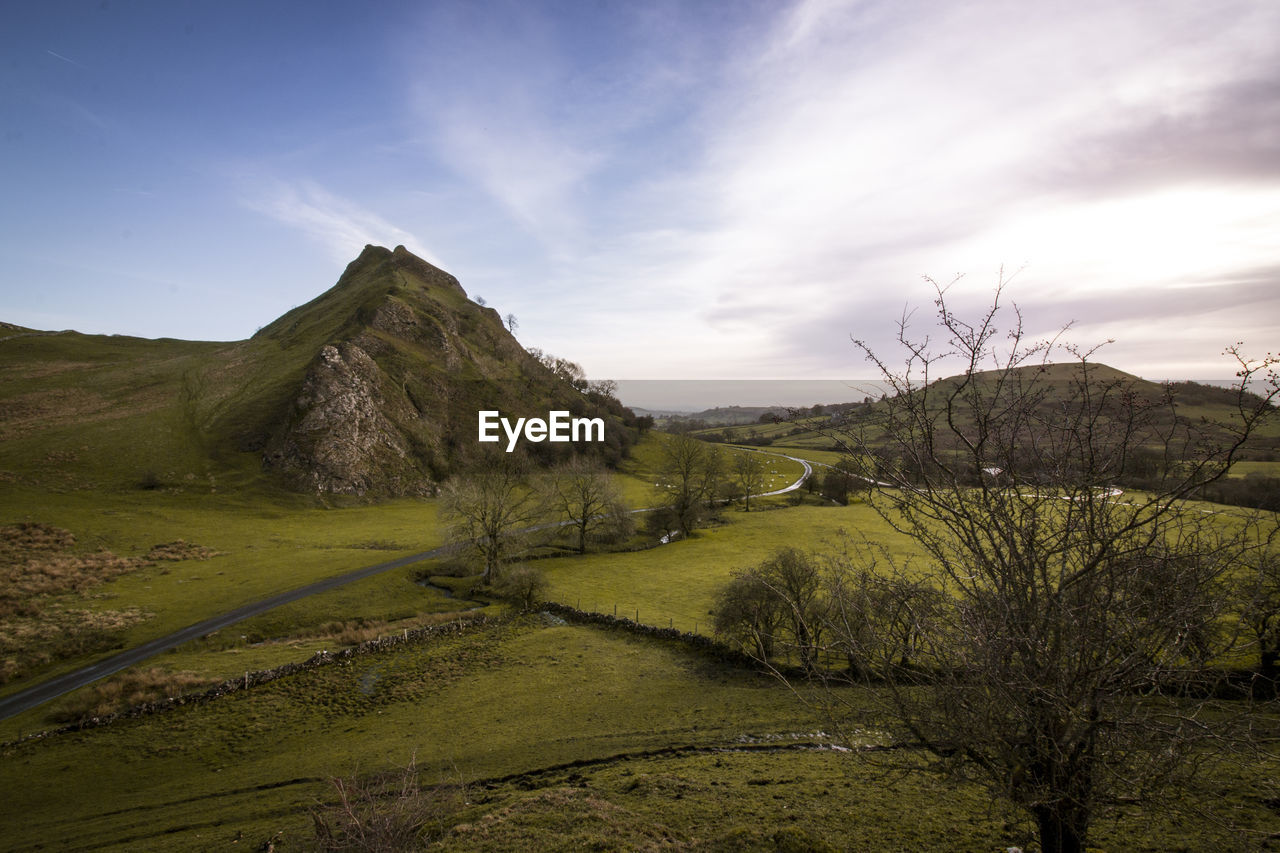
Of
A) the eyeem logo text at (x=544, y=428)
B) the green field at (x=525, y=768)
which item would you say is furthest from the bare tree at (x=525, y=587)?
the eyeem logo text at (x=544, y=428)

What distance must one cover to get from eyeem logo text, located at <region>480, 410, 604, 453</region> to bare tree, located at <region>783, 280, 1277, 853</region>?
9670 cm

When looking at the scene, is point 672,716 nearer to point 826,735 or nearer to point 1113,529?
point 826,735

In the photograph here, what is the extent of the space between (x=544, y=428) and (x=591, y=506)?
57408 mm

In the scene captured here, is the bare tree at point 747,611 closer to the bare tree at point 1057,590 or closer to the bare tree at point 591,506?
the bare tree at point 1057,590

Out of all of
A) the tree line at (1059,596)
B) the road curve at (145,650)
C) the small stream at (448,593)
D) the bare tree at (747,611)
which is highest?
the tree line at (1059,596)

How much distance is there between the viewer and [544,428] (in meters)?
109

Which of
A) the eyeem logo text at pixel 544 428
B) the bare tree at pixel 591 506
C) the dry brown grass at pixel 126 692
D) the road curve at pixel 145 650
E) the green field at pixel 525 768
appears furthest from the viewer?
the eyeem logo text at pixel 544 428

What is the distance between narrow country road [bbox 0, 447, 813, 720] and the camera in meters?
23.7

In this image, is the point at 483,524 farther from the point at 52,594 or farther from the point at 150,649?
the point at 52,594

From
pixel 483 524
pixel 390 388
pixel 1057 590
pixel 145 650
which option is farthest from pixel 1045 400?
pixel 390 388

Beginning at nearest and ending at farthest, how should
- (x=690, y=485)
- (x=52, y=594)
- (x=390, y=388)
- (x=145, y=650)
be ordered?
(x=145, y=650) < (x=52, y=594) < (x=690, y=485) < (x=390, y=388)

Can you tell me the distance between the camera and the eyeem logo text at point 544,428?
10154 cm

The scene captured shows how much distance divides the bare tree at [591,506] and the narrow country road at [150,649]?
1749 centimetres

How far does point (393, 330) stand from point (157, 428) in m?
44.3
